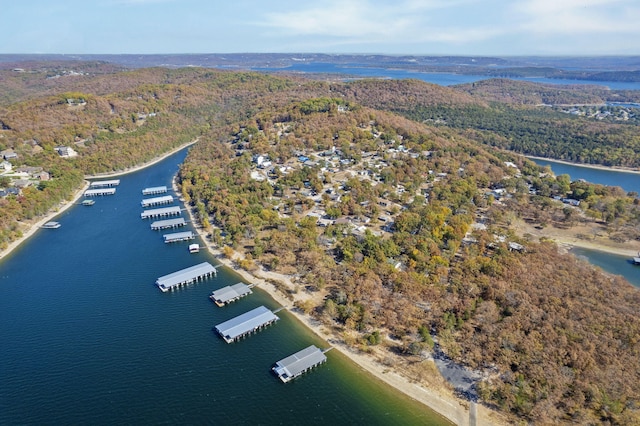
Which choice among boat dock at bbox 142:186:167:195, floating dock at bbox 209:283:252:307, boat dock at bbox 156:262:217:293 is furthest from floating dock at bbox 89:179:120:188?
floating dock at bbox 209:283:252:307

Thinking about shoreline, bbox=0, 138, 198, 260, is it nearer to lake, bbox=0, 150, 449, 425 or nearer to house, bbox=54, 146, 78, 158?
lake, bbox=0, 150, 449, 425

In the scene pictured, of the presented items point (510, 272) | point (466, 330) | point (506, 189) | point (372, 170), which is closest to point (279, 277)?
point (466, 330)

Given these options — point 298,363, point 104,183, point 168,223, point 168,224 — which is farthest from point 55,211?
point 298,363

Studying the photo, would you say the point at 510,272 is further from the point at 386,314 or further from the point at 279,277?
the point at 279,277

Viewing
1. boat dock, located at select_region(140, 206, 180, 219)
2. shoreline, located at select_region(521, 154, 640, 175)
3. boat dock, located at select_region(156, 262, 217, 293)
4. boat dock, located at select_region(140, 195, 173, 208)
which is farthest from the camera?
shoreline, located at select_region(521, 154, 640, 175)

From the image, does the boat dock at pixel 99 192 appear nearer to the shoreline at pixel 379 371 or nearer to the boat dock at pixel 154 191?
the boat dock at pixel 154 191

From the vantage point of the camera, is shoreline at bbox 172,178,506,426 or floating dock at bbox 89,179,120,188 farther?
floating dock at bbox 89,179,120,188

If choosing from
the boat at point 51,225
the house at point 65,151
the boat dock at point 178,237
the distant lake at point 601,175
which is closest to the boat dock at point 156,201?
the boat at point 51,225
